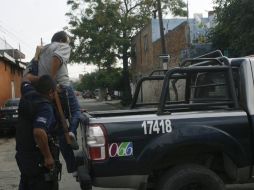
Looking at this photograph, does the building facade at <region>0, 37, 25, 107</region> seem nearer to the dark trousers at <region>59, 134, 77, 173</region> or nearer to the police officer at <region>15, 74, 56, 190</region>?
the dark trousers at <region>59, 134, 77, 173</region>

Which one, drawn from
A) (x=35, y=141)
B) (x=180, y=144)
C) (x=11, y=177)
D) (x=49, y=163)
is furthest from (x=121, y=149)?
(x=11, y=177)

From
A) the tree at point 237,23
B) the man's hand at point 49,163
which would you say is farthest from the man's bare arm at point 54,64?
the tree at point 237,23

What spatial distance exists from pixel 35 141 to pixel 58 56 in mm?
1731

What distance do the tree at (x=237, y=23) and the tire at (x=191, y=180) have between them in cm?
1187

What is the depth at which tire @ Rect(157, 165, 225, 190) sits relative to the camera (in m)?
5.57

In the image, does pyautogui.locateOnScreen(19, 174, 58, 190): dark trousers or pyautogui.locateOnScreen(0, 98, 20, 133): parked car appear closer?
pyautogui.locateOnScreen(19, 174, 58, 190): dark trousers

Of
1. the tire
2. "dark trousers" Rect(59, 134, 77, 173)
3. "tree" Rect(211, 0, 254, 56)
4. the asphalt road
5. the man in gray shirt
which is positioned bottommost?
the asphalt road

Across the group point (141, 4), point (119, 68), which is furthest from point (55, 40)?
point (119, 68)

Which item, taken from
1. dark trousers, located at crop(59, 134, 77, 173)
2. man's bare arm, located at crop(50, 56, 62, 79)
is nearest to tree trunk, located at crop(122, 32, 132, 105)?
man's bare arm, located at crop(50, 56, 62, 79)

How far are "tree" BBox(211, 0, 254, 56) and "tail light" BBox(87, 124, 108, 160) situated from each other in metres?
12.3

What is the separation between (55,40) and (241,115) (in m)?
2.75

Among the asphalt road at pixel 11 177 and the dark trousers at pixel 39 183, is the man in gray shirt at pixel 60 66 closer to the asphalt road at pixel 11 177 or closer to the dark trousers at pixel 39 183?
the dark trousers at pixel 39 183

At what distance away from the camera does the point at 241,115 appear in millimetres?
5805

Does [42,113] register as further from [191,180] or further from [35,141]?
[191,180]
